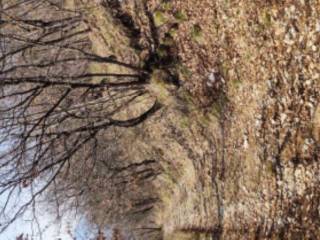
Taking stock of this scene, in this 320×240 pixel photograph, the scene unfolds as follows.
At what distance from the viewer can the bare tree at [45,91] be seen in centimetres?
846

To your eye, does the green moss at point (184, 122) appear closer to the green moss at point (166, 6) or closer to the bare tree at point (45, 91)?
the bare tree at point (45, 91)

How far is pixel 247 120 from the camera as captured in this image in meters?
5.96

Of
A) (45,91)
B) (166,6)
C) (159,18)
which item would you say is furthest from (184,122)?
(45,91)

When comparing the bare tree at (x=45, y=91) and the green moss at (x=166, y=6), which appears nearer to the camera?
the green moss at (x=166, y=6)

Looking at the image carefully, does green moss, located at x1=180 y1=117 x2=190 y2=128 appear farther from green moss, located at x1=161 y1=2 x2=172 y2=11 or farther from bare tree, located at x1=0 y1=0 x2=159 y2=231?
green moss, located at x1=161 y1=2 x2=172 y2=11

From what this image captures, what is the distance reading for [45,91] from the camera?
8867 mm

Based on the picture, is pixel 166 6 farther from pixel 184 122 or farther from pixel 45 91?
pixel 45 91

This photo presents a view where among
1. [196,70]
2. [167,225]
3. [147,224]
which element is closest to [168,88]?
[196,70]

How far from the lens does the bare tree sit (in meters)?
8.46

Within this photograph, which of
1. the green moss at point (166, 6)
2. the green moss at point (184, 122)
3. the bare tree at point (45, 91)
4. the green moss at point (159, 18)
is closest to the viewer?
the green moss at point (166, 6)

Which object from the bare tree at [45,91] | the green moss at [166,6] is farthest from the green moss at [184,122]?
the green moss at [166,6]

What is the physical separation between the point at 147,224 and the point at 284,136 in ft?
27.9

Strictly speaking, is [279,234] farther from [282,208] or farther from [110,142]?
[110,142]

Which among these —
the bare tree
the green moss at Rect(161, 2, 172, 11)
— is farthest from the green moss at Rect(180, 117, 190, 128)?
the green moss at Rect(161, 2, 172, 11)
